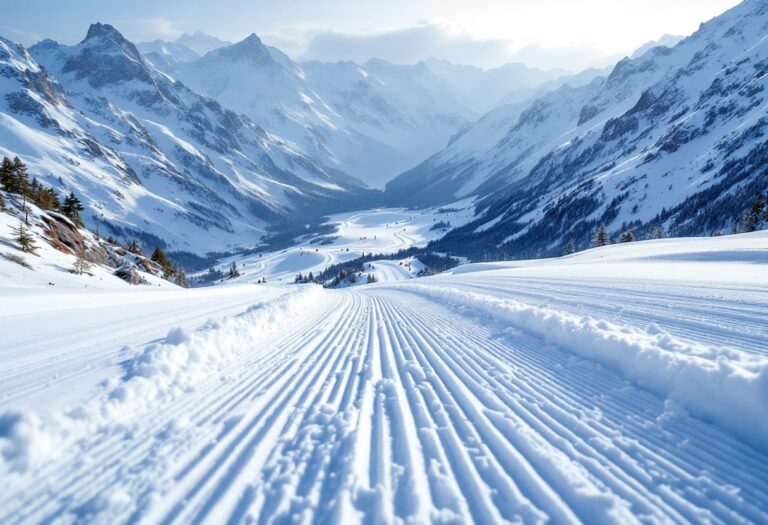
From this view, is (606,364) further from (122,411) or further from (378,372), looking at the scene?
(122,411)

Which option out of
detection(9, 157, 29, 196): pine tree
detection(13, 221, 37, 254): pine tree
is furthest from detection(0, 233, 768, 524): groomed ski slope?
detection(9, 157, 29, 196): pine tree

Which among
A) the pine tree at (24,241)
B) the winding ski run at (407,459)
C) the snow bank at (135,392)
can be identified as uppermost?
the pine tree at (24,241)

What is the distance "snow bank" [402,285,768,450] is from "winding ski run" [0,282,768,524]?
23 centimetres

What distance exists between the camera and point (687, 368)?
5363 millimetres

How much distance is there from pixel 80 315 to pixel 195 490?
395 inches

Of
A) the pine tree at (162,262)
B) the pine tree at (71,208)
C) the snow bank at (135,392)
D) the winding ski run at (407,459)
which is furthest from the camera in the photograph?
the pine tree at (162,262)

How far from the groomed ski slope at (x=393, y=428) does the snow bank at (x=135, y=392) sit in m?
0.03

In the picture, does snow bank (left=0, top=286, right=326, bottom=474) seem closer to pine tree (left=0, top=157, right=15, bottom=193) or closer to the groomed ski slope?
the groomed ski slope

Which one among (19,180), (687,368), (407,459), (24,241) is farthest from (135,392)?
(19,180)

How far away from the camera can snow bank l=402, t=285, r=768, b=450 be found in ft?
14.4

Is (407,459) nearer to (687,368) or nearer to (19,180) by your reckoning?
(687,368)

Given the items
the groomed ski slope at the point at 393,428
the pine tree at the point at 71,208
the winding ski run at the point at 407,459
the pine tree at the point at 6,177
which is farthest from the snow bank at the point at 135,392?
the pine tree at the point at 71,208

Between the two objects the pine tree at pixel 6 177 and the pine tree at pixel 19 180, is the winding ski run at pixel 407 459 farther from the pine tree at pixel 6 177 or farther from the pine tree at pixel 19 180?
the pine tree at pixel 6 177

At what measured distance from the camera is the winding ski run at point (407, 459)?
3.20 metres
